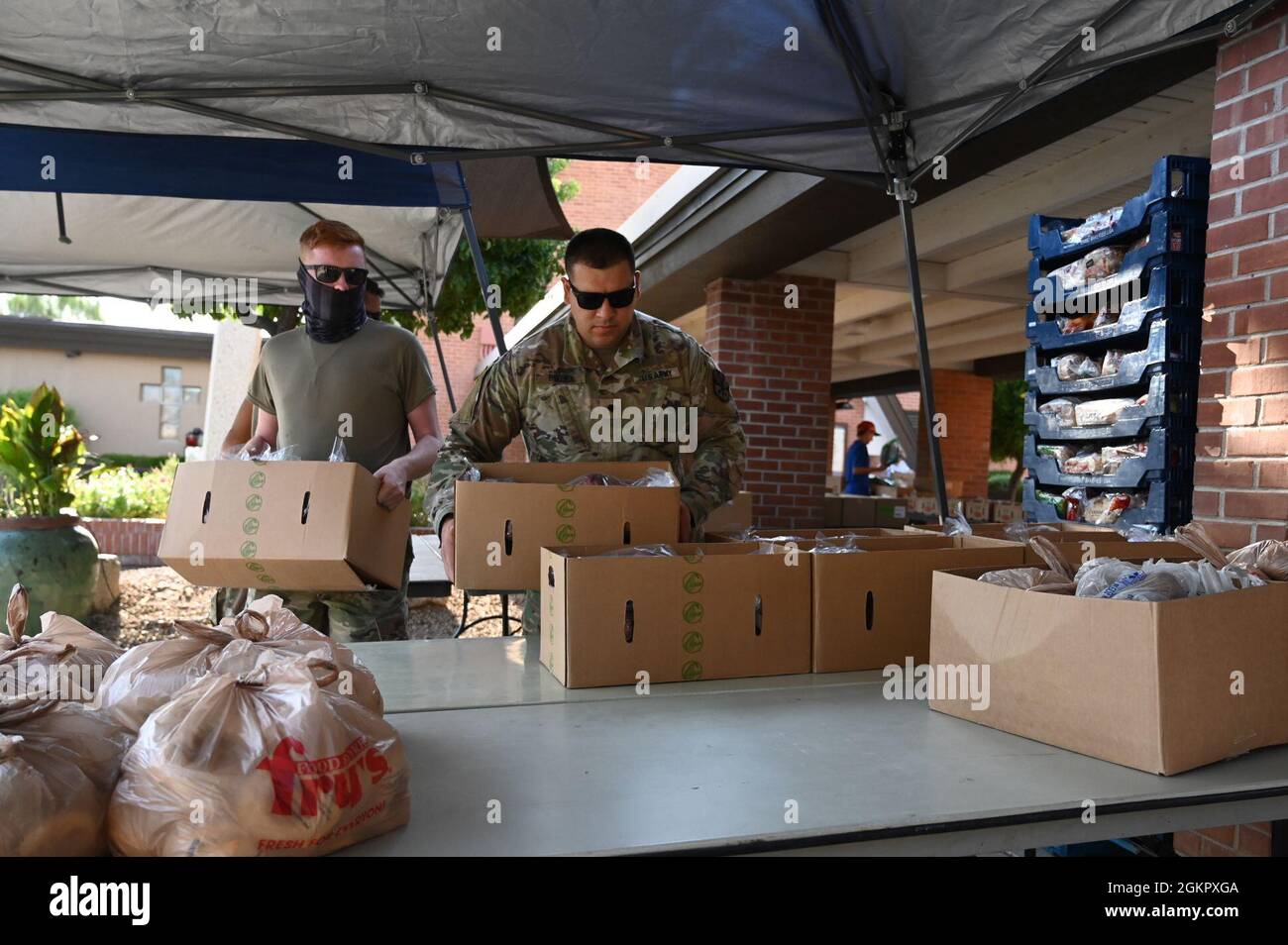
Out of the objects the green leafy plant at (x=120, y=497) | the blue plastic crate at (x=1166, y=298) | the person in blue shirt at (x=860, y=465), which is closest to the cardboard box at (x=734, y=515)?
the blue plastic crate at (x=1166, y=298)

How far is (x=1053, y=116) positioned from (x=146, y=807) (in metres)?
3.57

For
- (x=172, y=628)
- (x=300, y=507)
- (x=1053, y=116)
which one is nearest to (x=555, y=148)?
(x=300, y=507)

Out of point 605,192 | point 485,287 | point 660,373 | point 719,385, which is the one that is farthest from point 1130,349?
point 605,192

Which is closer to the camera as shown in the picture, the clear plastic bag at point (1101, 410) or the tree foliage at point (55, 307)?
the clear plastic bag at point (1101, 410)

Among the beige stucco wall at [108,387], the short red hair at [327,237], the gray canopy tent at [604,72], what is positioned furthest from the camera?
the beige stucco wall at [108,387]

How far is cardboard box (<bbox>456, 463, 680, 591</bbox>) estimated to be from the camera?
→ 2.06 meters

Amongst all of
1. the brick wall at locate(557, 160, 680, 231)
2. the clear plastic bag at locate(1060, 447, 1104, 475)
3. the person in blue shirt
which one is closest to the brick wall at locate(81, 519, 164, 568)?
the clear plastic bag at locate(1060, 447, 1104, 475)

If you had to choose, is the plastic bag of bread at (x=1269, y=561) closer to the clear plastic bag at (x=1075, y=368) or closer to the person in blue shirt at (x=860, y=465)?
the clear plastic bag at (x=1075, y=368)

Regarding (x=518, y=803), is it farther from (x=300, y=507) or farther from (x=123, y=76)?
(x=123, y=76)

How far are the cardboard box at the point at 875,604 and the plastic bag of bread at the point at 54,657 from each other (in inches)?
53.3

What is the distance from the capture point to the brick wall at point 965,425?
13.2 meters

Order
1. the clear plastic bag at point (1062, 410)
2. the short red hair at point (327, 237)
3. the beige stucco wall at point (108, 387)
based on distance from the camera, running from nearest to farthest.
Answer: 1. the short red hair at point (327, 237)
2. the clear plastic bag at point (1062, 410)
3. the beige stucco wall at point (108, 387)

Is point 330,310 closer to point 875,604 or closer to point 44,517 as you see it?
point 875,604

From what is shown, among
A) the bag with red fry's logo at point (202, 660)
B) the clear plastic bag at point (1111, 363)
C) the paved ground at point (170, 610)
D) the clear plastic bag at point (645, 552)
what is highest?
the clear plastic bag at point (1111, 363)
